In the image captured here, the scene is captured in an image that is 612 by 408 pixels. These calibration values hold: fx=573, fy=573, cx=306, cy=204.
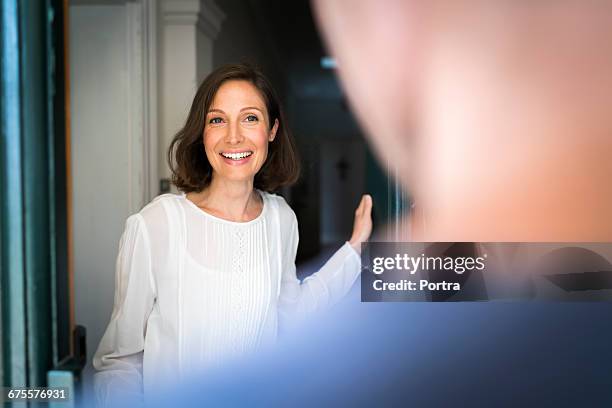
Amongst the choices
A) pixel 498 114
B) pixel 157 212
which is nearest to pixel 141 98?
pixel 157 212

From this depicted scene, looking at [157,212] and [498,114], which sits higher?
[498,114]

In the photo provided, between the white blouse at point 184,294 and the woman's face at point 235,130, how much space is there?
4.2 inches

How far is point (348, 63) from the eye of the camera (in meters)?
1.27

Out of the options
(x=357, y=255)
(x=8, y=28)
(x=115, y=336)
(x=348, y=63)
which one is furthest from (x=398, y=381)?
(x=8, y=28)

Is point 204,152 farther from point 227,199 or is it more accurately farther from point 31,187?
point 31,187

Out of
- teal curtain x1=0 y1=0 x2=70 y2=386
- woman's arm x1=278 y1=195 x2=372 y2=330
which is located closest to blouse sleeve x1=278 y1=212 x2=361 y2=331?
woman's arm x1=278 y1=195 x2=372 y2=330

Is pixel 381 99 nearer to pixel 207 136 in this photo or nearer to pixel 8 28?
pixel 207 136

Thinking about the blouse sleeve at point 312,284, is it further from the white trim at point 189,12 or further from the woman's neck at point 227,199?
the white trim at point 189,12

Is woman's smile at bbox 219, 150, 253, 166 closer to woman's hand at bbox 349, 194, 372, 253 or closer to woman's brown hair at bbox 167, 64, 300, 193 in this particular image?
woman's brown hair at bbox 167, 64, 300, 193

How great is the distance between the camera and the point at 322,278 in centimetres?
130

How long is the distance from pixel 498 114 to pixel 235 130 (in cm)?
53

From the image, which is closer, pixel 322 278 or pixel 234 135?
pixel 234 135

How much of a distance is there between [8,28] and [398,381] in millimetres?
941

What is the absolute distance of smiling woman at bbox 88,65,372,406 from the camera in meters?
1.08
